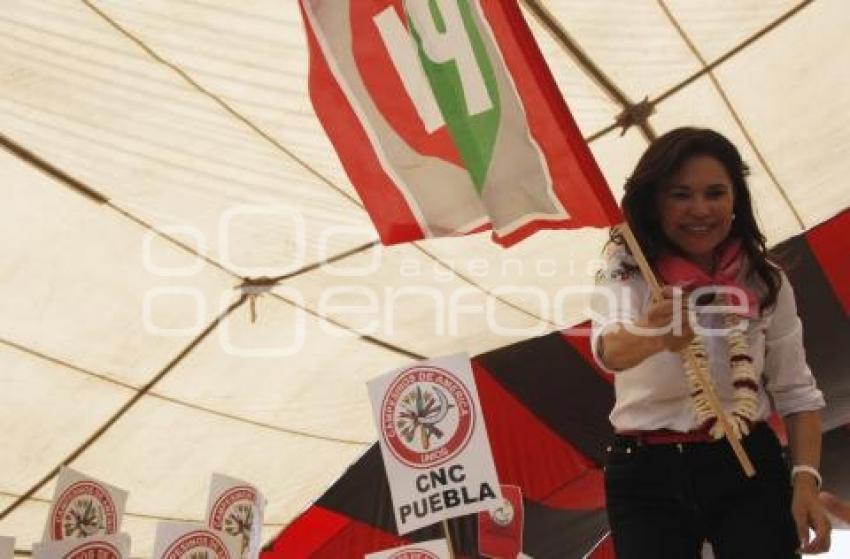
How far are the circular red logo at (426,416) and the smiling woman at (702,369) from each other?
6.45ft

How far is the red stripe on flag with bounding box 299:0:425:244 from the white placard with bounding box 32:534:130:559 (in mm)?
2171

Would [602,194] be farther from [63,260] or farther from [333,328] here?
[333,328]

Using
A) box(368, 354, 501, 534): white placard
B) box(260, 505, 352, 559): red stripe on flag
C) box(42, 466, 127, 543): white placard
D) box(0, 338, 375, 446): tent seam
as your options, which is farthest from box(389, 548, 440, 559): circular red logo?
box(260, 505, 352, 559): red stripe on flag

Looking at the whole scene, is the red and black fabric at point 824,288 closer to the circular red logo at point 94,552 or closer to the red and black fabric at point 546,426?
the red and black fabric at point 546,426

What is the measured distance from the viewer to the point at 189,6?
3.17 m

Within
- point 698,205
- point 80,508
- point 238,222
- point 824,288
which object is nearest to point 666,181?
point 698,205

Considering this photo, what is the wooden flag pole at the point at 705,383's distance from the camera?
72.0 inches

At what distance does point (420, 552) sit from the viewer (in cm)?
414

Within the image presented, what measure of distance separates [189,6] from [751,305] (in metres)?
1.90

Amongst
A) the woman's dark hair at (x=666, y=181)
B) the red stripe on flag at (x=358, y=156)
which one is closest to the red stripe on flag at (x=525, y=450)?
the red stripe on flag at (x=358, y=156)

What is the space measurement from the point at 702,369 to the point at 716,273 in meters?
0.19

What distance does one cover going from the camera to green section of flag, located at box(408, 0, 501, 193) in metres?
2.38

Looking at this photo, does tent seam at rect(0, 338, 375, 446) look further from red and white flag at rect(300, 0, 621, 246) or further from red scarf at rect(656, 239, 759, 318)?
red scarf at rect(656, 239, 759, 318)

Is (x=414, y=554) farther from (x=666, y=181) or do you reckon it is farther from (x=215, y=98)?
(x=666, y=181)
